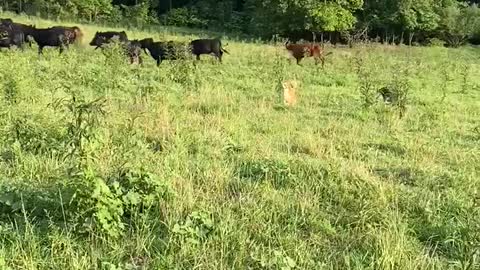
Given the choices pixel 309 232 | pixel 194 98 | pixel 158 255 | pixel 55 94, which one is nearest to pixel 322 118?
pixel 194 98

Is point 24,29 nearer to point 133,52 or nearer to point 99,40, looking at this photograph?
point 99,40

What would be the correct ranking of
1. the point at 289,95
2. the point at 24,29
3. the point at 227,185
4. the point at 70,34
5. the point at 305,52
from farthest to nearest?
the point at 305,52
the point at 70,34
the point at 24,29
the point at 289,95
the point at 227,185

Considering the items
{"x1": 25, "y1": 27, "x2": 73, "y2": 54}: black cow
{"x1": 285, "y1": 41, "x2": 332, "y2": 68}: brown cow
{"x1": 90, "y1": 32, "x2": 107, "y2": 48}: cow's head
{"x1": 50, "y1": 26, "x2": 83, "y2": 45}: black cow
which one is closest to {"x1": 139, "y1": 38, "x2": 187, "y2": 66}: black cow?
{"x1": 90, "y1": 32, "x2": 107, "y2": 48}: cow's head

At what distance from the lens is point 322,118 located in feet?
29.5

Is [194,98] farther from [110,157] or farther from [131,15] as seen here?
[131,15]

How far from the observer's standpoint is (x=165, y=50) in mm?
14852

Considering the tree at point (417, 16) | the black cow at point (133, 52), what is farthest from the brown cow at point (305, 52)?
the tree at point (417, 16)

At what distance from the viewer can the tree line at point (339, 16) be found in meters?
34.1

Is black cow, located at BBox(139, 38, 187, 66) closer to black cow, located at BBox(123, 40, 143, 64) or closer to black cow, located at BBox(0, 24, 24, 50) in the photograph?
black cow, located at BBox(123, 40, 143, 64)

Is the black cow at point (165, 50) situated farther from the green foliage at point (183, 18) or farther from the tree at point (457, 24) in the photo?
the green foliage at point (183, 18)

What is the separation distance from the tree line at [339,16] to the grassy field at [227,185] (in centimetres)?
2565

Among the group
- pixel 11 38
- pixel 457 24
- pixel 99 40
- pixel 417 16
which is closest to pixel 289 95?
pixel 11 38

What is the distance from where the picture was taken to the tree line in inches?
1344

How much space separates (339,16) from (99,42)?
20.3 m
